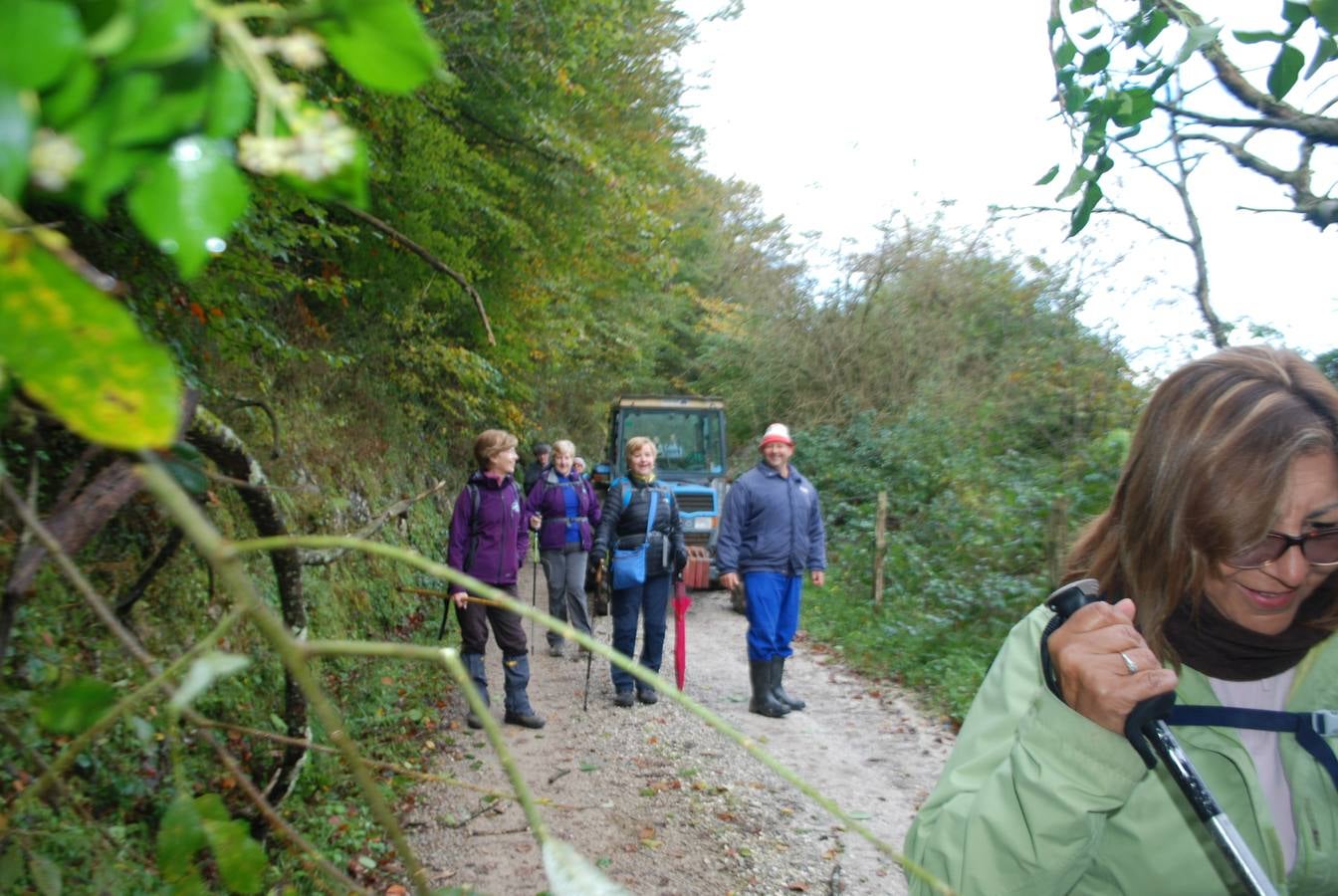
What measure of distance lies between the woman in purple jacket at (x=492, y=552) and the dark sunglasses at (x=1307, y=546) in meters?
5.24

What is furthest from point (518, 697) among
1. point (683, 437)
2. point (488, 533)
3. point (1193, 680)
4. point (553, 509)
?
point (683, 437)

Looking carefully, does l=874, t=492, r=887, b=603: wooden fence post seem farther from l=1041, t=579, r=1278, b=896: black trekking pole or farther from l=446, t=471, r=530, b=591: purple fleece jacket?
l=1041, t=579, r=1278, b=896: black trekking pole

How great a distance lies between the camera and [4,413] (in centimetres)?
60

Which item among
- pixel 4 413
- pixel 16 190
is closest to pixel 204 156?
pixel 16 190

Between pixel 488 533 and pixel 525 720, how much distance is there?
4.89 ft

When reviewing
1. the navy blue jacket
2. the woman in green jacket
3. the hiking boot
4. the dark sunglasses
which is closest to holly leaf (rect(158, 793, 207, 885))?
the woman in green jacket

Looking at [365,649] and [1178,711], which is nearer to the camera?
[365,649]

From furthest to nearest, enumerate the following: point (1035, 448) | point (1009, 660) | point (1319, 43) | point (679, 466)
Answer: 1. point (679, 466)
2. point (1035, 448)
3. point (1009, 660)
4. point (1319, 43)

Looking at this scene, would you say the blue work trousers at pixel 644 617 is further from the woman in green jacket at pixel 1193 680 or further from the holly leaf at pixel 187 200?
the holly leaf at pixel 187 200

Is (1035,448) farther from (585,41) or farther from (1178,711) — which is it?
(1178,711)

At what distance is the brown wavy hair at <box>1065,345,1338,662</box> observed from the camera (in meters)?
1.54

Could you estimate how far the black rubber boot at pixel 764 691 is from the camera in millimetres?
6906

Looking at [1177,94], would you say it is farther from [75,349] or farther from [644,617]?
[644,617]

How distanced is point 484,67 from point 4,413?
Answer: 892 cm
